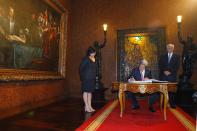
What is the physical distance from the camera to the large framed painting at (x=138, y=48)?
303 inches

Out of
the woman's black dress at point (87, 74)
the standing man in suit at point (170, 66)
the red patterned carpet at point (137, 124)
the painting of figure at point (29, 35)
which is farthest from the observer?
the standing man in suit at point (170, 66)

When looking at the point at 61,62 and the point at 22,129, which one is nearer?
the point at 22,129

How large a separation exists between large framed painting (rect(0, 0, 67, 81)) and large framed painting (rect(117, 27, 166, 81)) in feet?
7.52

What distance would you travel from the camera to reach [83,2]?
28.2 feet

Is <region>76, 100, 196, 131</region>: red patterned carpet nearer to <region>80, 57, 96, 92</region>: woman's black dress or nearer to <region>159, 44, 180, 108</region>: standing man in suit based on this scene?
<region>80, 57, 96, 92</region>: woman's black dress

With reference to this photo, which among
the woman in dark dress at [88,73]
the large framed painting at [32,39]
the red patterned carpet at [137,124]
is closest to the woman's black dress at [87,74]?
the woman in dark dress at [88,73]

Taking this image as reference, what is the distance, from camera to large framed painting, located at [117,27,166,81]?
303 inches

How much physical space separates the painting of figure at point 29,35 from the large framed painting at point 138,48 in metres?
2.56

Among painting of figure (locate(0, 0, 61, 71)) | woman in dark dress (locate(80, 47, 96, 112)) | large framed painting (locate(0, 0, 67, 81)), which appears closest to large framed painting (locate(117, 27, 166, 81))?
large framed painting (locate(0, 0, 67, 81))

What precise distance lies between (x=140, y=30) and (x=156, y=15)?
2.78 feet

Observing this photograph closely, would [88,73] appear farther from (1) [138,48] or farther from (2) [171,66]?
(1) [138,48]

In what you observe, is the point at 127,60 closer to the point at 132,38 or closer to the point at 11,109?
the point at 132,38

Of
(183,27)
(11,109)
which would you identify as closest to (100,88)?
(11,109)

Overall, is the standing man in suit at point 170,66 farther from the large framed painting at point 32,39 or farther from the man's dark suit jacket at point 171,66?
the large framed painting at point 32,39
